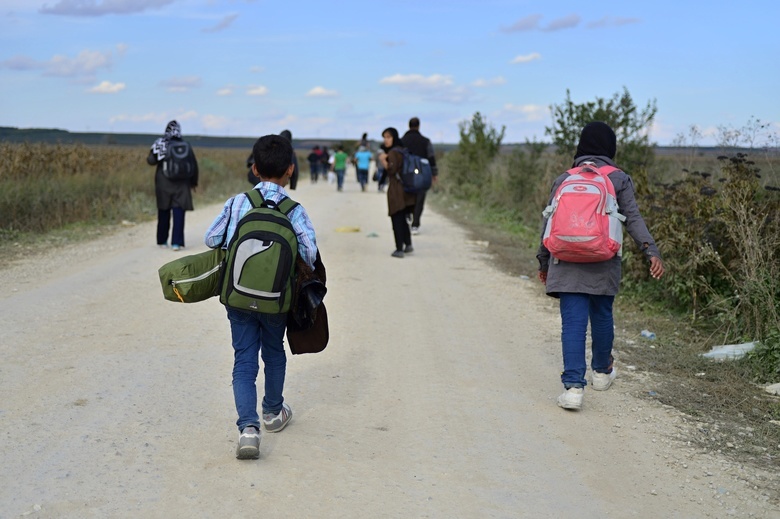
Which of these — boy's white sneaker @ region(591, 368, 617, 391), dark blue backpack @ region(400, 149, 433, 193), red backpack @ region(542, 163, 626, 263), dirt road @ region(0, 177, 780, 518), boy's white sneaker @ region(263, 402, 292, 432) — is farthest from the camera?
dark blue backpack @ region(400, 149, 433, 193)

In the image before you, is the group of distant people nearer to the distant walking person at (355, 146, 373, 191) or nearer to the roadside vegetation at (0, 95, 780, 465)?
the roadside vegetation at (0, 95, 780, 465)

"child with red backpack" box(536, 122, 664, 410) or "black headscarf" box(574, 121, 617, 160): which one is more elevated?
"black headscarf" box(574, 121, 617, 160)

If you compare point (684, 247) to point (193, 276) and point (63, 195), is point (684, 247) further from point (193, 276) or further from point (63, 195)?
point (63, 195)

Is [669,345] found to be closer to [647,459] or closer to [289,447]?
[647,459]

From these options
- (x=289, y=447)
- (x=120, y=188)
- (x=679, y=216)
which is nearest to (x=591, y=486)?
(x=289, y=447)

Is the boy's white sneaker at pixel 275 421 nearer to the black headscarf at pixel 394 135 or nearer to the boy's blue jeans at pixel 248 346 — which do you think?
the boy's blue jeans at pixel 248 346

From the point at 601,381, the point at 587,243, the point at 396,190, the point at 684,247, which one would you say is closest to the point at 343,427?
the point at 587,243

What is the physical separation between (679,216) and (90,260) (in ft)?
24.9

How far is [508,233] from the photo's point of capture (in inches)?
698

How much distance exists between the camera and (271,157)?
4.91m

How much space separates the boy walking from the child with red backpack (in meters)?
1.77

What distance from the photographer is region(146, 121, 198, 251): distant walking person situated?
1322cm


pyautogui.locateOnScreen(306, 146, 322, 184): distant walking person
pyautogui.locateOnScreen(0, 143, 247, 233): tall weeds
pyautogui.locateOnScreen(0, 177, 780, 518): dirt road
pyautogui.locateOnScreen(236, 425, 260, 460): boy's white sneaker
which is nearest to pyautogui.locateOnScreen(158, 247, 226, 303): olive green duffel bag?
pyautogui.locateOnScreen(236, 425, 260, 460): boy's white sneaker

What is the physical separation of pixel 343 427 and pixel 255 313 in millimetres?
→ 1063
